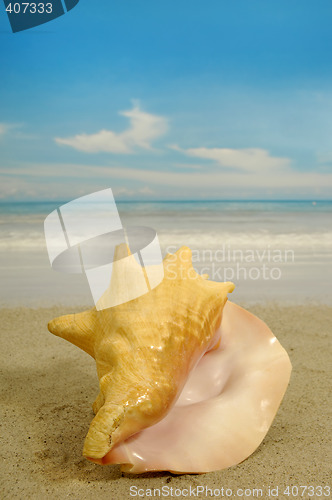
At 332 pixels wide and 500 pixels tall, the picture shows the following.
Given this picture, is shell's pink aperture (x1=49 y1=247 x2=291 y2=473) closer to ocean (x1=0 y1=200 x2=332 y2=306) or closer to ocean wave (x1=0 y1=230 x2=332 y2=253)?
ocean (x1=0 y1=200 x2=332 y2=306)

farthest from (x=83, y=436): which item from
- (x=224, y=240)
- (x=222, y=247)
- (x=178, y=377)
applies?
(x=224, y=240)

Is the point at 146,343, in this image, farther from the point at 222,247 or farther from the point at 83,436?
the point at 222,247

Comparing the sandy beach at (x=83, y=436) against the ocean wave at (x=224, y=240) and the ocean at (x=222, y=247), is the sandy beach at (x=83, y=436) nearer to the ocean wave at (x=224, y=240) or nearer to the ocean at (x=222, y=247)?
the ocean at (x=222, y=247)

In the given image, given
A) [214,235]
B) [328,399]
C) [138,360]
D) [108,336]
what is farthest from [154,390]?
[214,235]

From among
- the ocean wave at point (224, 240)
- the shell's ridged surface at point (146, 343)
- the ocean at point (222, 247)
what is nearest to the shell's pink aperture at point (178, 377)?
the shell's ridged surface at point (146, 343)

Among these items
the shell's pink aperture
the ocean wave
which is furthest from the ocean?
the shell's pink aperture

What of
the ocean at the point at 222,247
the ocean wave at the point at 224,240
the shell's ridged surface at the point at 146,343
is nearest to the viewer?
the shell's ridged surface at the point at 146,343
